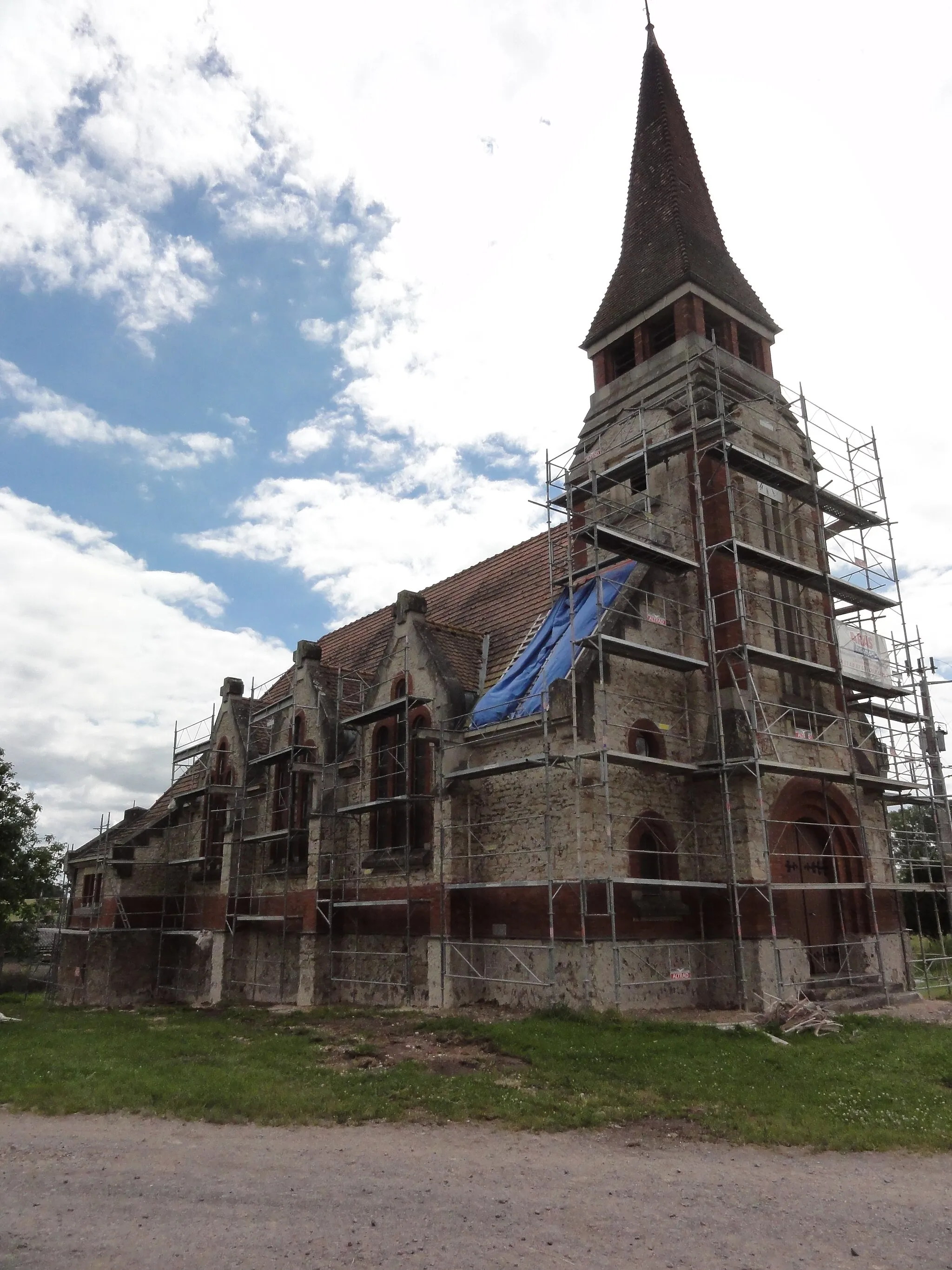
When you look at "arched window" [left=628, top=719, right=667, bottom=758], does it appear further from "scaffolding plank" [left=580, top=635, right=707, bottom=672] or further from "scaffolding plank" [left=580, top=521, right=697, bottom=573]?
"scaffolding plank" [left=580, top=521, right=697, bottom=573]

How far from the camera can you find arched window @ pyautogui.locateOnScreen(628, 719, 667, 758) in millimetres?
18078

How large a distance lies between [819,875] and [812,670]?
14.4 feet

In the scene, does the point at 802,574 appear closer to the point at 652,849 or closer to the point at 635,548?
the point at 635,548

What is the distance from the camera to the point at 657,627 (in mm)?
19359

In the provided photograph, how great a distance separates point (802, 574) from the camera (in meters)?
20.4

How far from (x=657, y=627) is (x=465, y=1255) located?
14283 millimetres

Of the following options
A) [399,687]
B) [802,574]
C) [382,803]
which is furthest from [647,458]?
[382,803]

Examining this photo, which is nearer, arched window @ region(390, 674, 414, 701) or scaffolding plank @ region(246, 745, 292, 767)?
arched window @ region(390, 674, 414, 701)

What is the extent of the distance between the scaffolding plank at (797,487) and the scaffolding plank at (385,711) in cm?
871

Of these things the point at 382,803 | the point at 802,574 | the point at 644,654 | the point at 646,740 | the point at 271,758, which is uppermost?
the point at 802,574

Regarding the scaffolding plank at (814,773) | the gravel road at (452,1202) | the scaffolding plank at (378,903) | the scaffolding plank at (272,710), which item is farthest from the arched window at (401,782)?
the gravel road at (452,1202)

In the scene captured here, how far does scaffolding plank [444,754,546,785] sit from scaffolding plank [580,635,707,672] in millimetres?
2409

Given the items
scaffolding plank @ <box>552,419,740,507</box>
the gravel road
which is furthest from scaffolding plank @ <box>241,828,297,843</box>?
the gravel road

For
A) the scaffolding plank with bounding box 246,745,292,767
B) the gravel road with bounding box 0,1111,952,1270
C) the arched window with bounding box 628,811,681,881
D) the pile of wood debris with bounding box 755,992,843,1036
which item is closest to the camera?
the gravel road with bounding box 0,1111,952,1270
